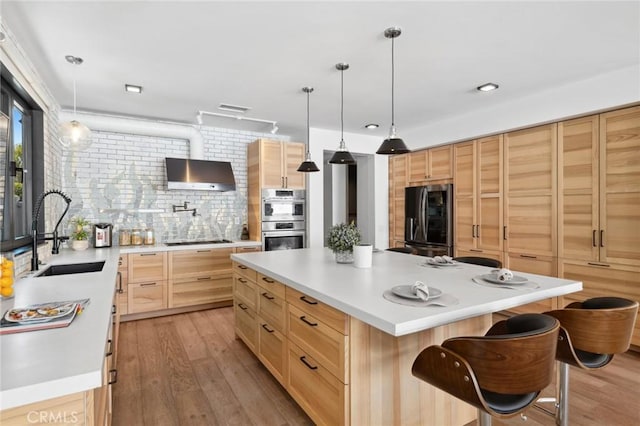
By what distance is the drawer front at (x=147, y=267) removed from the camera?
156 inches

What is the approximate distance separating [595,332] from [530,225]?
2.57 metres

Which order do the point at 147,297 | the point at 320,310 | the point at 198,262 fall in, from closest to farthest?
the point at 320,310
the point at 147,297
the point at 198,262

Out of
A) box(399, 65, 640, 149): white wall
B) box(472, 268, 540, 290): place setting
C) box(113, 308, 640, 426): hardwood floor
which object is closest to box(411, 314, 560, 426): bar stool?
box(472, 268, 540, 290): place setting

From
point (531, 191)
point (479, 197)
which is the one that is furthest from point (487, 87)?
point (479, 197)

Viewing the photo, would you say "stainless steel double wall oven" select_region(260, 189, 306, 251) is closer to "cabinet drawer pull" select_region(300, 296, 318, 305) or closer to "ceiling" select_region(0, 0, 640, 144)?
"ceiling" select_region(0, 0, 640, 144)

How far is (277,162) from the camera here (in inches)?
194

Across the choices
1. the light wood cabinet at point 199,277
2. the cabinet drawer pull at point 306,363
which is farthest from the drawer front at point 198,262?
the cabinet drawer pull at point 306,363

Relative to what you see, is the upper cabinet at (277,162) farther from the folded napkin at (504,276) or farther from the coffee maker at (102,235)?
the folded napkin at (504,276)

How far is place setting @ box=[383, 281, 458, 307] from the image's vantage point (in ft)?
5.04

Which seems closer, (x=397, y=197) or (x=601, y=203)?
(x=601, y=203)

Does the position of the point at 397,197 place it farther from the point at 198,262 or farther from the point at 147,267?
the point at 147,267

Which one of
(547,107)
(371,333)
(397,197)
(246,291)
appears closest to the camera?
(371,333)

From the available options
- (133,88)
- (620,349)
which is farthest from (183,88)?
(620,349)

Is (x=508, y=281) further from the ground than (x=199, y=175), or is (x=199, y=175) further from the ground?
(x=199, y=175)
